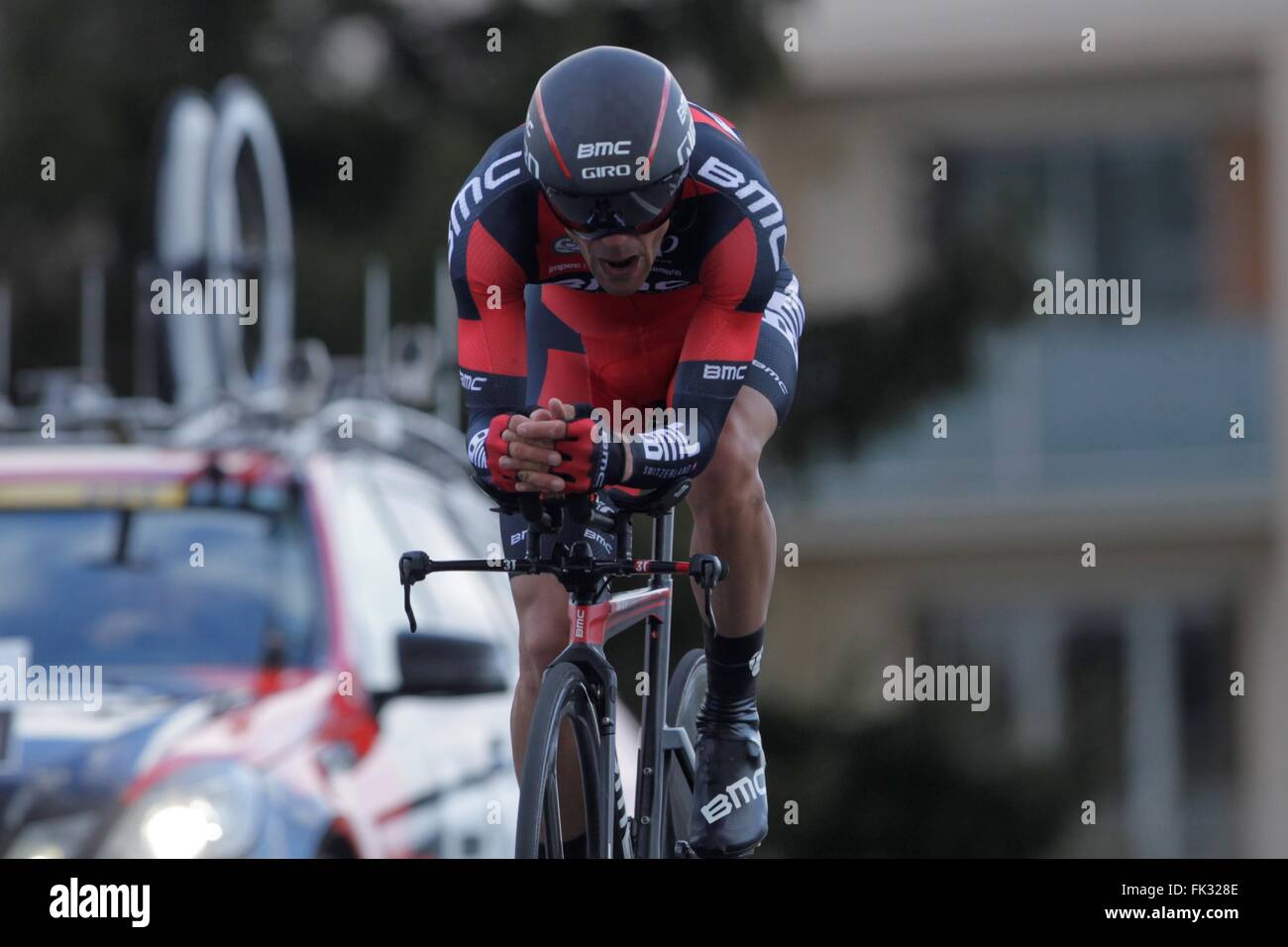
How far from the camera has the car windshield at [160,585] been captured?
5.38 m

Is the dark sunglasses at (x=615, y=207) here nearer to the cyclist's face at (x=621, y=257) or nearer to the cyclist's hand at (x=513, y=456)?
the cyclist's face at (x=621, y=257)

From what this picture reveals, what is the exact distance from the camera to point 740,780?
4934 mm

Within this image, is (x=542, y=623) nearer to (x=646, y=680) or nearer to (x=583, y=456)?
(x=646, y=680)

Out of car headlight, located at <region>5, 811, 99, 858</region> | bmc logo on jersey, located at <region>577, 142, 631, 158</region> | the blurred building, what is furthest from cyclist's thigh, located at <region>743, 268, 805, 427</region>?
the blurred building

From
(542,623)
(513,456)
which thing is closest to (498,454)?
(513,456)

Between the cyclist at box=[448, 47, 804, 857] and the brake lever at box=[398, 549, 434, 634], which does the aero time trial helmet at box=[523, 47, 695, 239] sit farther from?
the brake lever at box=[398, 549, 434, 634]

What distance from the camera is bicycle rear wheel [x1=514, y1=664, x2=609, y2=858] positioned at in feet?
13.5

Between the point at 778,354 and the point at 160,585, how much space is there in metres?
1.65

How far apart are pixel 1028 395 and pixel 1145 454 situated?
93 cm

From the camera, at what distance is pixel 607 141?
13.5 feet

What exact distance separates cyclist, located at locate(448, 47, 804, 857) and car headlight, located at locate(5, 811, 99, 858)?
0.91 meters

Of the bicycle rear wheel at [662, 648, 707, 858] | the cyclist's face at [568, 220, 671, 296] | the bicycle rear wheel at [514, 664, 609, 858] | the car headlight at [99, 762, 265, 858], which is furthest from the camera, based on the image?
the bicycle rear wheel at [662, 648, 707, 858]

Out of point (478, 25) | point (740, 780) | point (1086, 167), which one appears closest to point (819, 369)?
point (478, 25)

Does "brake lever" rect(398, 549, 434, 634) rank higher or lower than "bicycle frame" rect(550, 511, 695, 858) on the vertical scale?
higher
